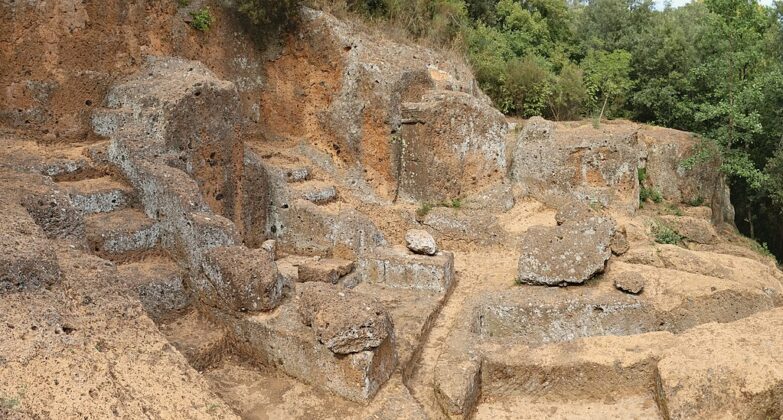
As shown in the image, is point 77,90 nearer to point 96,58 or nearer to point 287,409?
point 96,58

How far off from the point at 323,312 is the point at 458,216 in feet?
18.3

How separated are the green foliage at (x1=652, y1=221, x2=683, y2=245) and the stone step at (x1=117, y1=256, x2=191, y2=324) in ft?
25.0

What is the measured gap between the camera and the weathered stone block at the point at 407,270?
28.9 ft

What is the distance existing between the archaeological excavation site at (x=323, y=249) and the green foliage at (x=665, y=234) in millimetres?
37

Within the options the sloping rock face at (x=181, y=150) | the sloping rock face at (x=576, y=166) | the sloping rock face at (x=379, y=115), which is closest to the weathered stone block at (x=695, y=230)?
the sloping rock face at (x=576, y=166)

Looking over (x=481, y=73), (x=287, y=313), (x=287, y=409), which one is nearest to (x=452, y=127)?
(x=481, y=73)

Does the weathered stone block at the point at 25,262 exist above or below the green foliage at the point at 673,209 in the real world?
above

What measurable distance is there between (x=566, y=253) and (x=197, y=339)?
4372mm

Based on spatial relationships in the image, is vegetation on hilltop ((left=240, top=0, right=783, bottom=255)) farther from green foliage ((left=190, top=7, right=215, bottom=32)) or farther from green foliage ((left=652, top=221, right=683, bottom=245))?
green foliage ((left=652, top=221, right=683, bottom=245))

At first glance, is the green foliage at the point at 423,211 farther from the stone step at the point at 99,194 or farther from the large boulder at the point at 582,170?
the stone step at the point at 99,194

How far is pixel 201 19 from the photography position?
407 inches

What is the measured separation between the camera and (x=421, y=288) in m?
8.83

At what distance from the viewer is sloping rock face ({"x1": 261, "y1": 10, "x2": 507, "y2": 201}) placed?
11391 millimetres

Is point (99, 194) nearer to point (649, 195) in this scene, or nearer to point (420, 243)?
point (420, 243)
